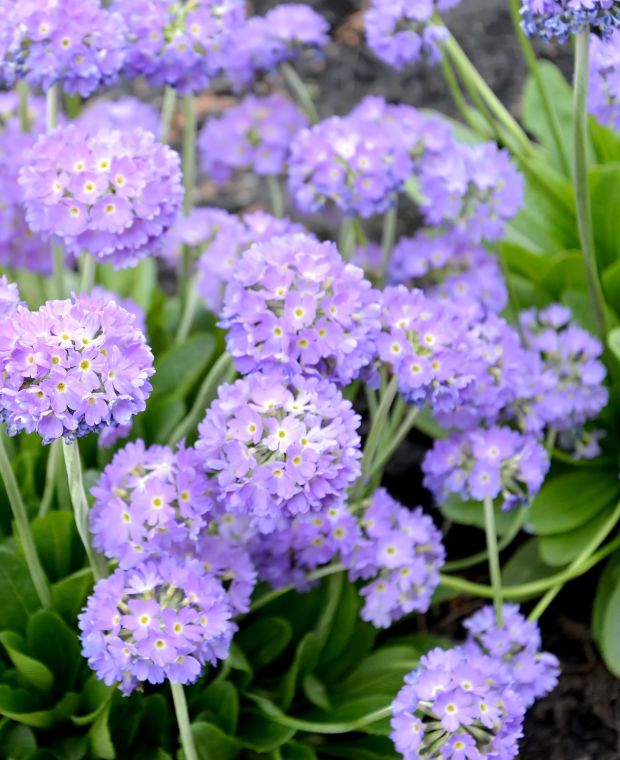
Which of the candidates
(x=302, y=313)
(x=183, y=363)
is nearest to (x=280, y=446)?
(x=302, y=313)

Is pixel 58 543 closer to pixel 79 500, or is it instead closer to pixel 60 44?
pixel 79 500

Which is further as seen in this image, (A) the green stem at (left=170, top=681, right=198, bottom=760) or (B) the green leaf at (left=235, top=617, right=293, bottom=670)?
(B) the green leaf at (left=235, top=617, right=293, bottom=670)

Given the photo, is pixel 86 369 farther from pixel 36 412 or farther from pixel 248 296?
pixel 248 296

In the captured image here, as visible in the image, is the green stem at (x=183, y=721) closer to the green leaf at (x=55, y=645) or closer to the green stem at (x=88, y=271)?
the green leaf at (x=55, y=645)

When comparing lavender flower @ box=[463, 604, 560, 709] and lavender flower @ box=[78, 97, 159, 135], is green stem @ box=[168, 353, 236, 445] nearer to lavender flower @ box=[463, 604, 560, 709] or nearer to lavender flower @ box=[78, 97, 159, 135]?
lavender flower @ box=[463, 604, 560, 709]

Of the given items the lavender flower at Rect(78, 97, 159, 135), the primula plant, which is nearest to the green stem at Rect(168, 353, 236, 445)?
the primula plant

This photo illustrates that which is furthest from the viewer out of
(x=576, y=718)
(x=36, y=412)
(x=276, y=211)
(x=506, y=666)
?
(x=276, y=211)

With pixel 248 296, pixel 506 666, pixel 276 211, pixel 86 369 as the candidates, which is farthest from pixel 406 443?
pixel 86 369
